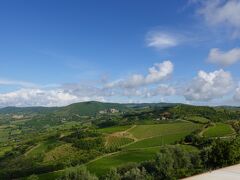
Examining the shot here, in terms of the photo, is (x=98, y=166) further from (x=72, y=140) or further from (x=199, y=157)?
(x=72, y=140)

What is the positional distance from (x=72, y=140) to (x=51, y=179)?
230 ft

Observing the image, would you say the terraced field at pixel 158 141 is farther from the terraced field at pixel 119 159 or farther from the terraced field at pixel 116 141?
the terraced field at pixel 119 159

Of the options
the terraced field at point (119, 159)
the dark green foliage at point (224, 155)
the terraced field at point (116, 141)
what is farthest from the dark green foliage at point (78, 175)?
the terraced field at point (116, 141)

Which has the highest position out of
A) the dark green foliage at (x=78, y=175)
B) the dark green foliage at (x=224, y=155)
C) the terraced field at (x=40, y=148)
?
the dark green foliage at (x=224, y=155)

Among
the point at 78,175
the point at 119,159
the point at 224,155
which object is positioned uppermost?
the point at 224,155

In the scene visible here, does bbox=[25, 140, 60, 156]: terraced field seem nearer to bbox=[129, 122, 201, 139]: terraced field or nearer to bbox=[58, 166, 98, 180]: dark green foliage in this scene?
bbox=[129, 122, 201, 139]: terraced field

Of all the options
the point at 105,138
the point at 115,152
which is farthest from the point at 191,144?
the point at 105,138

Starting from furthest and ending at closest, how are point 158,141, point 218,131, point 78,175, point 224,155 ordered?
point 218,131 < point 158,141 < point 78,175 < point 224,155

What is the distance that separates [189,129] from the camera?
15475 centimetres

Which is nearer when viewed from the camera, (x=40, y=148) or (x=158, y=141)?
(x=158, y=141)

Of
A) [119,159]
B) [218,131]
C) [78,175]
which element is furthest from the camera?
[218,131]

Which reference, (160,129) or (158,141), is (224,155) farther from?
(160,129)

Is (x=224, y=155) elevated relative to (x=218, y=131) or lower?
lower

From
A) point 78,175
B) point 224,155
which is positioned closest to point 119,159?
point 78,175
